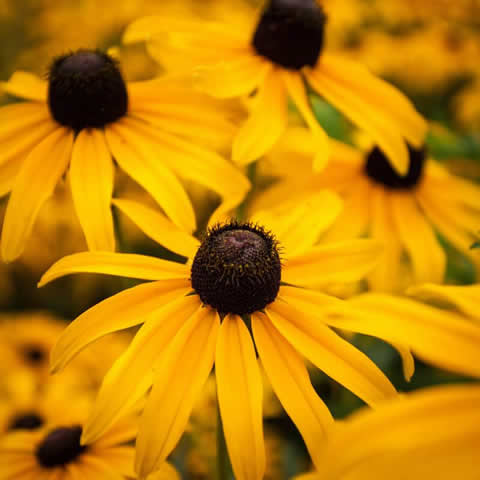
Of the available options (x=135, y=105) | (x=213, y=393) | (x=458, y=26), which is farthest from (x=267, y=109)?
(x=458, y=26)

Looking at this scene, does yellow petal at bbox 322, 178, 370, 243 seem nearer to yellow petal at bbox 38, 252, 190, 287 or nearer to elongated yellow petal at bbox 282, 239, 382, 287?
elongated yellow petal at bbox 282, 239, 382, 287

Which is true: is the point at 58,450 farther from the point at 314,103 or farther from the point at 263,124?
the point at 314,103

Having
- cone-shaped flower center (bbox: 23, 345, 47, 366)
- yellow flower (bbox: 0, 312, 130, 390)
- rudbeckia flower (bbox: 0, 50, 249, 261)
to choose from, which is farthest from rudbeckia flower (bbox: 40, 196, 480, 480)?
cone-shaped flower center (bbox: 23, 345, 47, 366)

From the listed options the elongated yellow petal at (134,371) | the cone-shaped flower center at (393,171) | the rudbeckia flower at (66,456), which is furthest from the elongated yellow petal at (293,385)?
the cone-shaped flower center at (393,171)

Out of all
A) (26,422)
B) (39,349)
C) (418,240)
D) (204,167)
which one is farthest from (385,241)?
(39,349)

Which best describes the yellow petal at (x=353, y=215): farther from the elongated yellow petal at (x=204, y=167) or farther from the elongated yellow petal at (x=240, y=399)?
the elongated yellow petal at (x=240, y=399)
